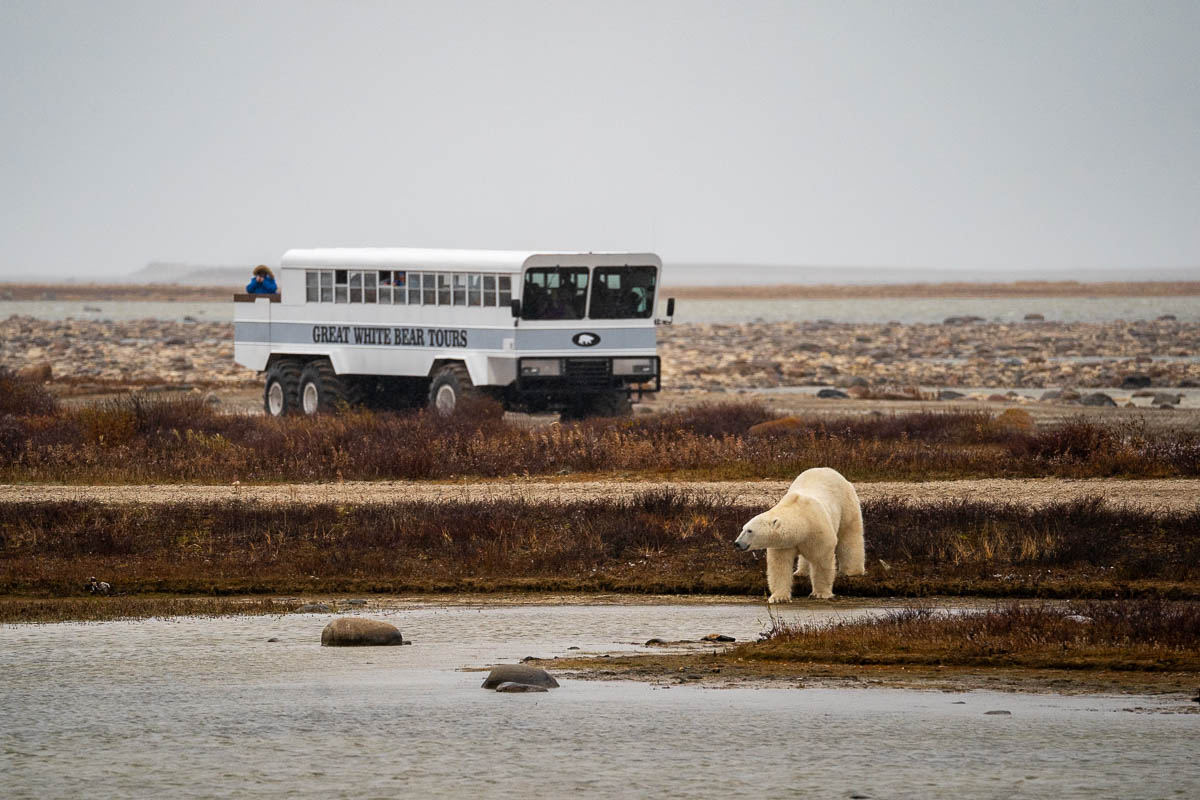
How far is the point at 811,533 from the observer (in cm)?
1523

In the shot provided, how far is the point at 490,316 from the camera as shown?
30906 millimetres

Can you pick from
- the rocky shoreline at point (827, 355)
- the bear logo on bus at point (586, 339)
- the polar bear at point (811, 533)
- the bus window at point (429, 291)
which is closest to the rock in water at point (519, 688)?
the polar bear at point (811, 533)

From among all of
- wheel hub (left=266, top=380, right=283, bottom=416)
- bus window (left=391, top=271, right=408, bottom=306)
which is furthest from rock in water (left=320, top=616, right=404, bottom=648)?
wheel hub (left=266, top=380, right=283, bottom=416)

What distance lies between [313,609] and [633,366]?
53.6ft

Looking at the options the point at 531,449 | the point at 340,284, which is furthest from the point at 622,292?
the point at 531,449

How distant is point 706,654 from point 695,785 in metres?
3.59

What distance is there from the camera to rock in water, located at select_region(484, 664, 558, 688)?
1175cm

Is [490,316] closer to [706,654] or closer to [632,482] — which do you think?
[632,482]

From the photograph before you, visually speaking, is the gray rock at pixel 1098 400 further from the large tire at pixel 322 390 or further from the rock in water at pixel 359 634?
the rock in water at pixel 359 634

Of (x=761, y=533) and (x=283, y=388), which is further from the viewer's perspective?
(x=283, y=388)

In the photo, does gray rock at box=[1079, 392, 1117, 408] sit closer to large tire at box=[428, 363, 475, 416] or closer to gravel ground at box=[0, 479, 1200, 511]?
large tire at box=[428, 363, 475, 416]

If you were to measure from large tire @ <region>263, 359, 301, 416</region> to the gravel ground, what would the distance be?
10.4m

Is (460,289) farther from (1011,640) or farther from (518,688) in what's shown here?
(518,688)

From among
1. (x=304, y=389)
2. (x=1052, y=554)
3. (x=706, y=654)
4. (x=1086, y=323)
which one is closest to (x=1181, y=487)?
(x=1052, y=554)
